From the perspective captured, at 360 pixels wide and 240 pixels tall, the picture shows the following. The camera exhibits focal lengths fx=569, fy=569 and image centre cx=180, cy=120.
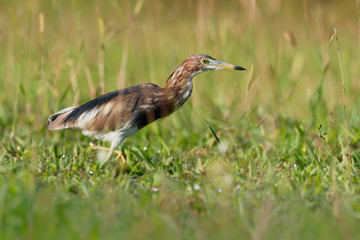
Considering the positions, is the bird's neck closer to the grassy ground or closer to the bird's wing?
the bird's wing

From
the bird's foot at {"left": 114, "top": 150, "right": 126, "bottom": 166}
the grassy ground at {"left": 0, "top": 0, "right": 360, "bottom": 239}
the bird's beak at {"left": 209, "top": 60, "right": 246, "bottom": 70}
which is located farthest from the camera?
the bird's beak at {"left": 209, "top": 60, "right": 246, "bottom": 70}

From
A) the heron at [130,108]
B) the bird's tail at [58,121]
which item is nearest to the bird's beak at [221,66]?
the heron at [130,108]

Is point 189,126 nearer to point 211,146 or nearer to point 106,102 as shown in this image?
point 211,146

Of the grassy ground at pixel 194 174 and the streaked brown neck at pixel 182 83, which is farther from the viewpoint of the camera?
the streaked brown neck at pixel 182 83

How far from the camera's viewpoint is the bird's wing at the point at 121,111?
17.0 feet

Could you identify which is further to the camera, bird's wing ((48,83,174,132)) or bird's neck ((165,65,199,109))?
bird's neck ((165,65,199,109))

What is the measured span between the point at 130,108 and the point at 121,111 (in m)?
0.09

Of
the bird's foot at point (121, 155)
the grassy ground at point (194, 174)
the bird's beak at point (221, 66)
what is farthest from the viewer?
the bird's beak at point (221, 66)

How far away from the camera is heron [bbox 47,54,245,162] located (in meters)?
5.20

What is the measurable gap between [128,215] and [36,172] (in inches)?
53.1

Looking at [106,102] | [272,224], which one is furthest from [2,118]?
[272,224]

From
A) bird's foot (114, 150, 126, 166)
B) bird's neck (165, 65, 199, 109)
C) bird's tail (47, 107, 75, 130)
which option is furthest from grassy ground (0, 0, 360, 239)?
bird's neck (165, 65, 199, 109)

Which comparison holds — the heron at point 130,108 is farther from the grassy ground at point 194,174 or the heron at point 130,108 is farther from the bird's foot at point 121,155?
the grassy ground at point 194,174

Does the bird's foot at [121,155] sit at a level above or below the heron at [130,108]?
below
